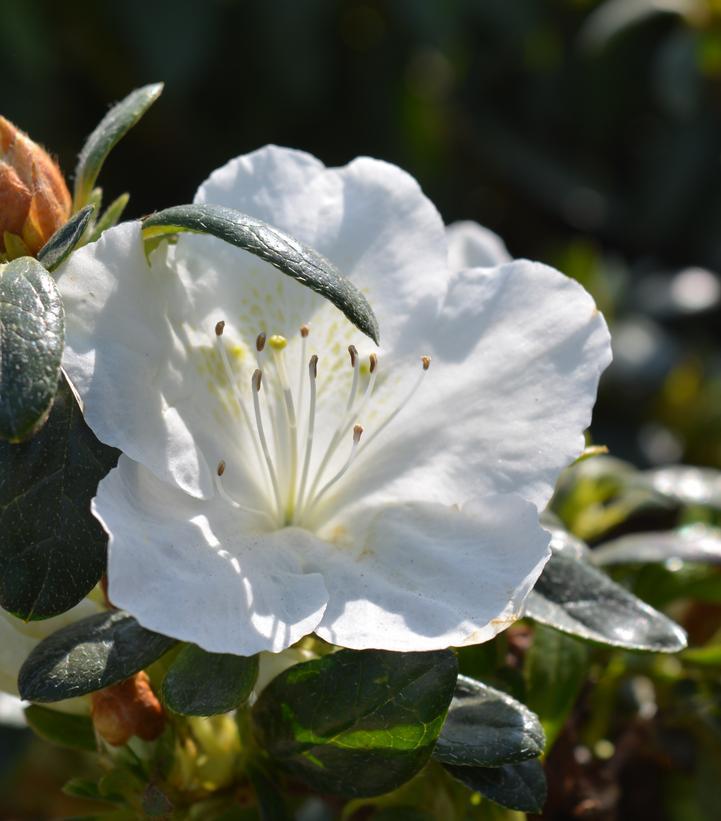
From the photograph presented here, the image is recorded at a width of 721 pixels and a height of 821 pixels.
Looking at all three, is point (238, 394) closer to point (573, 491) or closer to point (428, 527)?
point (428, 527)

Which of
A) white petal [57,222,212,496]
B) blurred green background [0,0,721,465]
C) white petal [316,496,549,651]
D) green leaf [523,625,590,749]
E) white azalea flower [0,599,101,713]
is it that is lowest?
blurred green background [0,0,721,465]

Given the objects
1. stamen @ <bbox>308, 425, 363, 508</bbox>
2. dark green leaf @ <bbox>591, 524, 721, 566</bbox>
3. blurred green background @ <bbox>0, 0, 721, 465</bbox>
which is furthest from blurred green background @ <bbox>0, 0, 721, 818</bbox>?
stamen @ <bbox>308, 425, 363, 508</bbox>

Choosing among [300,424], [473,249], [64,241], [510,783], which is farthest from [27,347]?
[473,249]

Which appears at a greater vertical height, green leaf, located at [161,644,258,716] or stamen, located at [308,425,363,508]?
stamen, located at [308,425,363,508]

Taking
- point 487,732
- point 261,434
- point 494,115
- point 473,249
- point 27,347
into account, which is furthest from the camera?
point 494,115

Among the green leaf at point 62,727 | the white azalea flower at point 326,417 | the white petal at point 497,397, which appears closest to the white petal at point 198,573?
the white azalea flower at point 326,417

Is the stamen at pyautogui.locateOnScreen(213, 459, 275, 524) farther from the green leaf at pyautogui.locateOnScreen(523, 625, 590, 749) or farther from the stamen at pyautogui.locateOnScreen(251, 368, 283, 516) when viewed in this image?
the green leaf at pyautogui.locateOnScreen(523, 625, 590, 749)

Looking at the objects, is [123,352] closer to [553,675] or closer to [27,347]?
[27,347]
